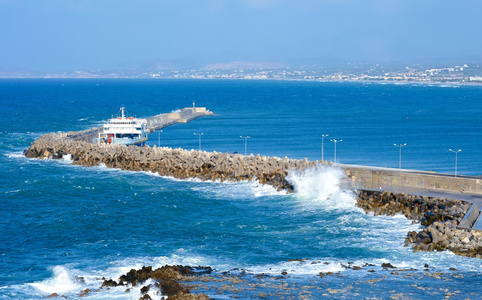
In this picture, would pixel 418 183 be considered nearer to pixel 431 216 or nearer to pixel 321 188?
pixel 431 216

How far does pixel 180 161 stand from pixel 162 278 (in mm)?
28347

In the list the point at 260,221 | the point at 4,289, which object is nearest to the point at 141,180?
the point at 260,221

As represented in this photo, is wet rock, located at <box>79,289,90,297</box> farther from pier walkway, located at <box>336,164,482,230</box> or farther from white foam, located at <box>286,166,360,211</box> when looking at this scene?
pier walkway, located at <box>336,164,482,230</box>

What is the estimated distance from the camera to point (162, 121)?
10162 cm

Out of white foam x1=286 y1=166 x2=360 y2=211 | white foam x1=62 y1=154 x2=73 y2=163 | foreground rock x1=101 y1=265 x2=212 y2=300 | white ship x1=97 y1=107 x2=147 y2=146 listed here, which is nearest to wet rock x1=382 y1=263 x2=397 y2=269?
foreground rock x1=101 y1=265 x2=212 y2=300

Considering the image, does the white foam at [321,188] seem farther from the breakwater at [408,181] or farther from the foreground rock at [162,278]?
the foreground rock at [162,278]

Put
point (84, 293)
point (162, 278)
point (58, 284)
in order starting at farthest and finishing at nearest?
point (58, 284) → point (162, 278) → point (84, 293)

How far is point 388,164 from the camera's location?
58.1 meters

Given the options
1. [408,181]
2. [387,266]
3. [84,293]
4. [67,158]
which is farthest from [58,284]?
[67,158]

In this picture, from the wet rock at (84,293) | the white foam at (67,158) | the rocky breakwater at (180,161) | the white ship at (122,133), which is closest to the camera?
the wet rock at (84,293)

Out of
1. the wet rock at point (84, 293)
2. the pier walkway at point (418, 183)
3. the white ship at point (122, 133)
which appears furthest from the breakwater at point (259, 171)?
the wet rock at point (84, 293)

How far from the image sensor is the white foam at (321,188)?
4225 cm

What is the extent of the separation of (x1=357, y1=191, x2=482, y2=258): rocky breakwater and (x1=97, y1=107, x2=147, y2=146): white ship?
37203 mm

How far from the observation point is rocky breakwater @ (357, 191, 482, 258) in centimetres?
3114
